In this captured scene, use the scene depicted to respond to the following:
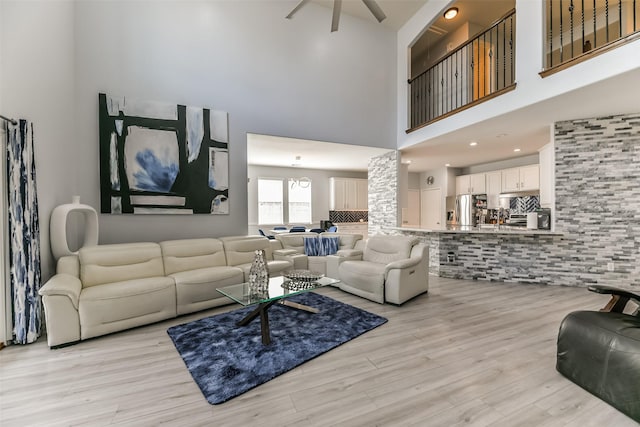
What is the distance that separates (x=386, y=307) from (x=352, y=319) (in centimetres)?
65

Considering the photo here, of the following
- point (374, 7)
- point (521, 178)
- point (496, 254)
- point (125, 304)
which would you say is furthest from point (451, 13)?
point (125, 304)

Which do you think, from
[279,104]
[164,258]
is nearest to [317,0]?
[279,104]

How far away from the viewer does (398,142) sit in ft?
19.7

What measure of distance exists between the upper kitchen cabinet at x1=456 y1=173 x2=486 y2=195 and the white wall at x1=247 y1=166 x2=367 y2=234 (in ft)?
9.57

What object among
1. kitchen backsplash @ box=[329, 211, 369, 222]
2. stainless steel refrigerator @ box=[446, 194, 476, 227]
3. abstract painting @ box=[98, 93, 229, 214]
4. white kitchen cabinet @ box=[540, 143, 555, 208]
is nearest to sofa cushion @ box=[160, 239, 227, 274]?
abstract painting @ box=[98, 93, 229, 214]

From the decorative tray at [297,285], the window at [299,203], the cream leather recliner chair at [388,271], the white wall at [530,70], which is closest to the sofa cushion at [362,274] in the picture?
the cream leather recliner chair at [388,271]

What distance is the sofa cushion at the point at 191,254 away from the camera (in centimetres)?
364

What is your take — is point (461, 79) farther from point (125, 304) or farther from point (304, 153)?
point (125, 304)

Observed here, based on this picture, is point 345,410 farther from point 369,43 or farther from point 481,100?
point 369,43

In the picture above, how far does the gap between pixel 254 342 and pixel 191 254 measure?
183 centimetres

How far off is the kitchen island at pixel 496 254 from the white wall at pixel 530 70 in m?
1.94

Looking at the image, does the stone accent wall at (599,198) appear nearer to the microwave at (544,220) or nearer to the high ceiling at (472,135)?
the high ceiling at (472,135)

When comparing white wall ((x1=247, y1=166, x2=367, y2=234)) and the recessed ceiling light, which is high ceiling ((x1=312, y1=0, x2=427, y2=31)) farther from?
white wall ((x1=247, y1=166, x2=367, y2=234))

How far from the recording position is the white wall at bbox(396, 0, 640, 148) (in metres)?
2.86
